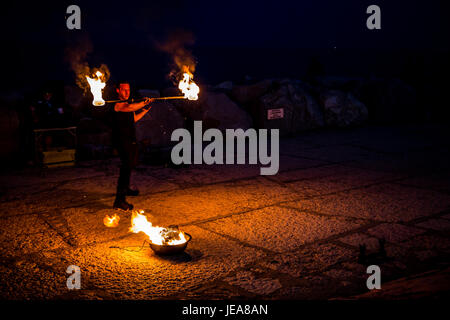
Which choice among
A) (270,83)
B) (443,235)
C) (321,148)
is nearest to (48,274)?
(443,235)

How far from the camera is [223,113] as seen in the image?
545 inches

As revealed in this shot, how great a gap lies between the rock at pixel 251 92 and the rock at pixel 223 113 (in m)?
0.64

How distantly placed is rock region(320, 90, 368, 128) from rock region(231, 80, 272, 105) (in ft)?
7.51

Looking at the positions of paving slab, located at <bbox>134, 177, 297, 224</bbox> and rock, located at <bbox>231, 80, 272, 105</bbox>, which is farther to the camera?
rock, located at <bbox>231, 80, 272, 105</bbox>

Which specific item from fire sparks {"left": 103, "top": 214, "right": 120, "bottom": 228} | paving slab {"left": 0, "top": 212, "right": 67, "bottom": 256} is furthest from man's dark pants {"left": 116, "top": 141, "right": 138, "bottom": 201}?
paving slab {"left": 0, "top": 212, "right": 67, "bottom": 256}

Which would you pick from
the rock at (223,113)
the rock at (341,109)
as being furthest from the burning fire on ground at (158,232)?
the rock at (341,109)

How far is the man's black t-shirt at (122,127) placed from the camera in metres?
6.90

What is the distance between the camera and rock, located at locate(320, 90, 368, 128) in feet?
51.6

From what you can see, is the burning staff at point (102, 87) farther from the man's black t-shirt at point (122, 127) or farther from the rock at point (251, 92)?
the rock at point (251, 92)

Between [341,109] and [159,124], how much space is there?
669 centimetres

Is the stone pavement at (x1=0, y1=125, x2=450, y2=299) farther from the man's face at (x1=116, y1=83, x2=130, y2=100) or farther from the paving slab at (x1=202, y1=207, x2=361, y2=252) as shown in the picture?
the man's face at (x1=116, y1=83, x2=130, y2=100)

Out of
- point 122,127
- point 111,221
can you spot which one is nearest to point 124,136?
point 122,127
